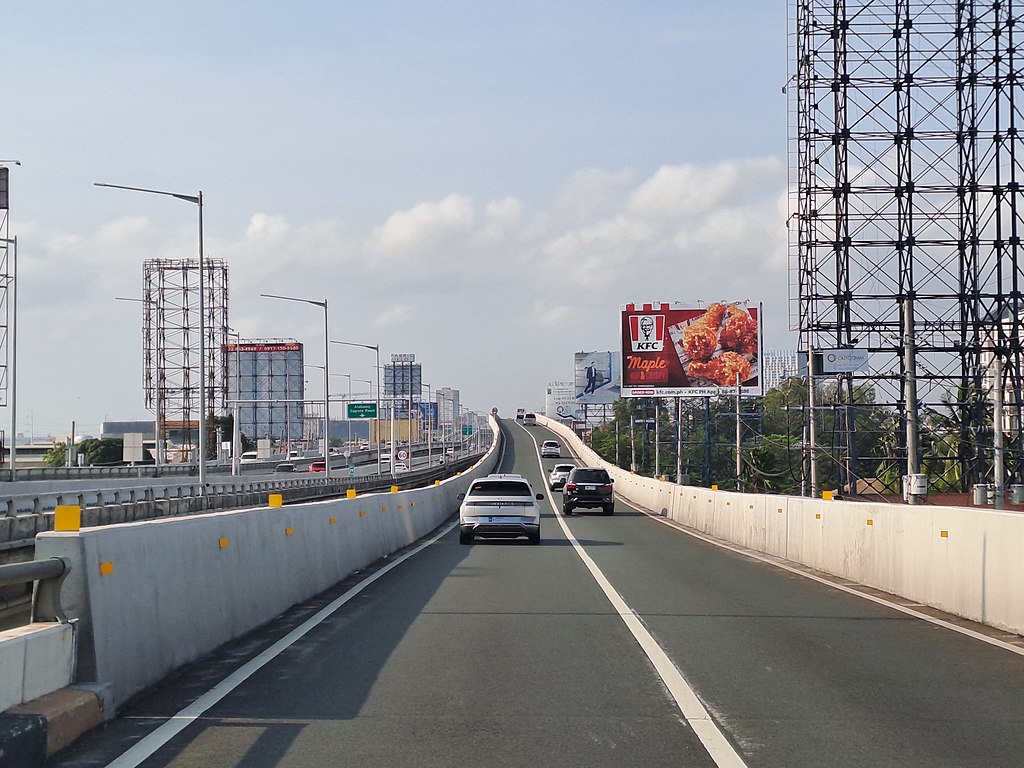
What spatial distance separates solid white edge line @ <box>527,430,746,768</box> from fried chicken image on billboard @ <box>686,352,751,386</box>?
57.2m

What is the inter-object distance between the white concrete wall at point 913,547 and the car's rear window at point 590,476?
19.2 meters

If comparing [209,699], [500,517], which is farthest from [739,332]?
[209,699]

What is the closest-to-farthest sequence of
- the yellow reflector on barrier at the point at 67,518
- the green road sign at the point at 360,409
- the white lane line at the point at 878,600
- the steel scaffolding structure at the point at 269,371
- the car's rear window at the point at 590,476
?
the yellow reflector on barrier at the point at 67,518 < the white lane line at the point at 878,600 < the car's rear window at the point at 590,476 < the green road sign at the point at 360,409 < the steel scaffolding structure at the point at 269,371

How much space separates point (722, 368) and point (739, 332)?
7.44 ft

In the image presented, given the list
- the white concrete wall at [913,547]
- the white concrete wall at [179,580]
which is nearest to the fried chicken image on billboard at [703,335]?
the white concrete wall at [913,547]

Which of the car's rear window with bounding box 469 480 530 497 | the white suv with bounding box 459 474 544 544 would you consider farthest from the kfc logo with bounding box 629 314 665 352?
the white suv with bounding box 459 474 544 544

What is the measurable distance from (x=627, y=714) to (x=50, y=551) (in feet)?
12.5

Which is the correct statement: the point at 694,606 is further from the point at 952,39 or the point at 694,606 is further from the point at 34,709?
the point at 952,39

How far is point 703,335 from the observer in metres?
72.9

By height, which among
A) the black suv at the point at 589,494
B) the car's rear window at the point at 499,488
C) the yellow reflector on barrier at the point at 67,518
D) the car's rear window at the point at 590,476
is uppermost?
the yellow reflector on barrier at the point at 67,518

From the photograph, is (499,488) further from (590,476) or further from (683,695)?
(683,695)

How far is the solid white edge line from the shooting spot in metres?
7.18

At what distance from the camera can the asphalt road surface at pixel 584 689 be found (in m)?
7.23

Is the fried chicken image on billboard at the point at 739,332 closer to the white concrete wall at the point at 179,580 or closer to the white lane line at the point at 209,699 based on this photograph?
the white concrete wall at the point at 179,580
